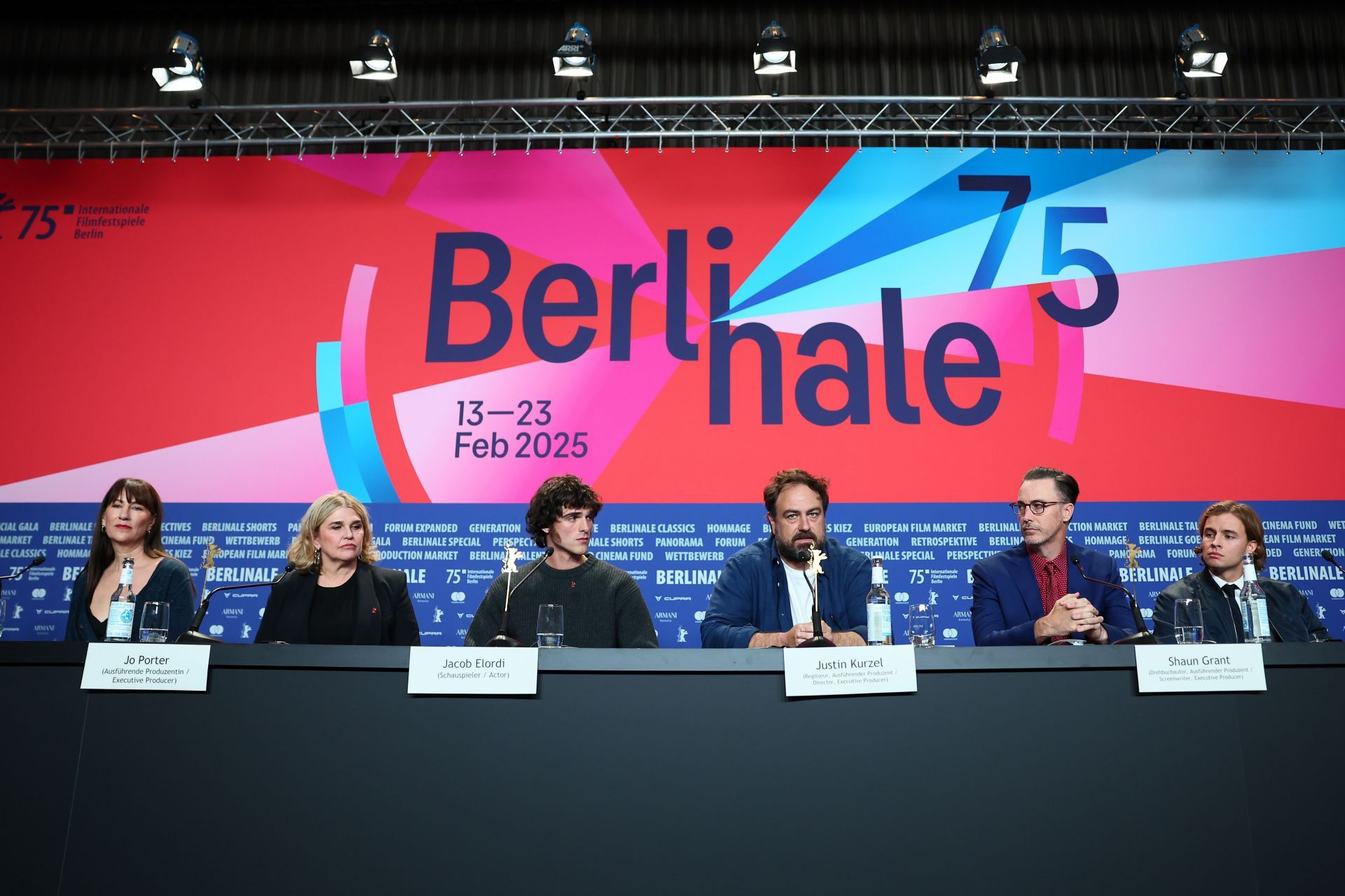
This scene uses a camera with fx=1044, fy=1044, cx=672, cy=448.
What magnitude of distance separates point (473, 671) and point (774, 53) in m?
3.57

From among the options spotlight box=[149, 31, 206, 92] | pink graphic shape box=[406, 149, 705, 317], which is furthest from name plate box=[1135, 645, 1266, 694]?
spotlight box=[149, 31, 206, 92]

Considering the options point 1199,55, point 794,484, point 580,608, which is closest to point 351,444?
point 580,608

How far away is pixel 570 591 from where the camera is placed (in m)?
2.96

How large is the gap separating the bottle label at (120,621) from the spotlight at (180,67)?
10.7 ft

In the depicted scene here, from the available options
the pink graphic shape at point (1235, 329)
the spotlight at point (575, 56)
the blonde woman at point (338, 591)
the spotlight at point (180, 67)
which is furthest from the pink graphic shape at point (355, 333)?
the pink graphic shape at point (1235, 329)

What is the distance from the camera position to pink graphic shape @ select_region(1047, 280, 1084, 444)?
456 cm

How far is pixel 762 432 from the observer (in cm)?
461

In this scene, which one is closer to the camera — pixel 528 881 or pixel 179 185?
pixel 528 881

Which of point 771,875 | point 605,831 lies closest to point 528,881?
point 605,831

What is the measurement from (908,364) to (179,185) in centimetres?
354

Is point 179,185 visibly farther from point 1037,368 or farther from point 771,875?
point 771,875

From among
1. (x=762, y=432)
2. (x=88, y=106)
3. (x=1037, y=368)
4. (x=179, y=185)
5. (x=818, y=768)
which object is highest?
(x=88, y=106)

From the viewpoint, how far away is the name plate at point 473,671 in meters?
1.89

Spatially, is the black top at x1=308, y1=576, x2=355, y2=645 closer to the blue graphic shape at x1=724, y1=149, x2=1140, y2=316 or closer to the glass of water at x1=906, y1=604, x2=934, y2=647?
the glass of water at x1=906, y1=604, x2=934, y2=647
